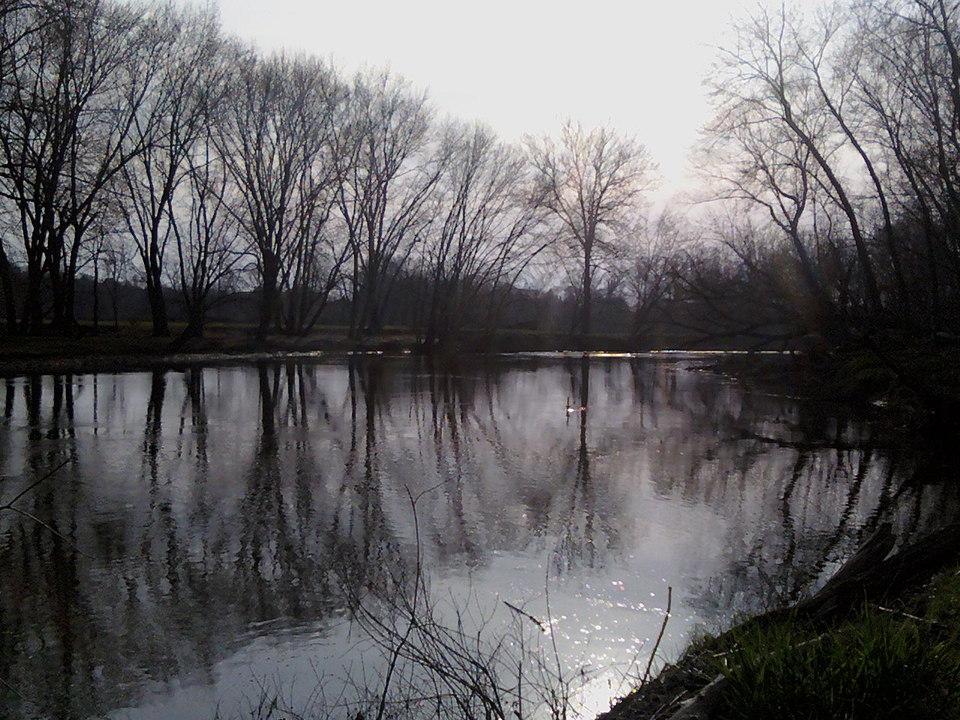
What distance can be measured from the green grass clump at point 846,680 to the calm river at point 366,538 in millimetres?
1004

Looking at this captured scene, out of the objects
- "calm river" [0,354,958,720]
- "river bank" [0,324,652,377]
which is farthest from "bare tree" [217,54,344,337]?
"calm river" [0,354,958,720]

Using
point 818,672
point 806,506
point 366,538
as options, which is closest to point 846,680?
point 818,672

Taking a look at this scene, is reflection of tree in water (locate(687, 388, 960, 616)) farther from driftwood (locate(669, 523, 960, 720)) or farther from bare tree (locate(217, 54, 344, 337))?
bare tree (locate(217, 54, 344, 337))

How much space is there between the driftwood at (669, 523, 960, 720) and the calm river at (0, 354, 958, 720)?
79cm

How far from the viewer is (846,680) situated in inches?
119

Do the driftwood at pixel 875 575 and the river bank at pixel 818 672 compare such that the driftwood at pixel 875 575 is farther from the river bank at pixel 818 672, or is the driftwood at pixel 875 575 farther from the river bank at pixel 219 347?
the river bank at pixel 219 347

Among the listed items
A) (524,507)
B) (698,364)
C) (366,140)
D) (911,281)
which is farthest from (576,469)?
(366,140)

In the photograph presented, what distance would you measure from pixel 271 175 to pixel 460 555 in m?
35.6

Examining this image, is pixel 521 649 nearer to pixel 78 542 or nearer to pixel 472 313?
pixel 78 542

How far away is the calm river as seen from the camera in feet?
13.8

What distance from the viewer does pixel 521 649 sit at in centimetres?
438

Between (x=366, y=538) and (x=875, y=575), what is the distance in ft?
12.5

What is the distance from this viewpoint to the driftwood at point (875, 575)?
4113mm

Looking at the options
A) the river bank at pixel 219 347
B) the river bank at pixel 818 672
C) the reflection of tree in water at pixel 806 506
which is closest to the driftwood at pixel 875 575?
the river bank at pixel 818 672
